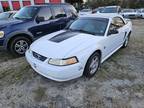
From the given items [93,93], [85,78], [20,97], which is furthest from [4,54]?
[93,93]

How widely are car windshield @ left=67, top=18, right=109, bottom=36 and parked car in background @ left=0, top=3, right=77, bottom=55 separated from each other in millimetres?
1534

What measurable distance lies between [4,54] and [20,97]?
2.95m

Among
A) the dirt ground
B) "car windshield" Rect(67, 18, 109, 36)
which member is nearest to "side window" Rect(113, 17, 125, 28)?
"car windshield" Rect(67, 18, 109, 36)

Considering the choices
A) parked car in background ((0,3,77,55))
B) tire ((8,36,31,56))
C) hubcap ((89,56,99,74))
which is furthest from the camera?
tire ((8,36,31,56))

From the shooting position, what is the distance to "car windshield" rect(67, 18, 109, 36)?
13.7 feet

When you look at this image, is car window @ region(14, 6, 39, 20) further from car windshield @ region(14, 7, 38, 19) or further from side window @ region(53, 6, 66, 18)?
side window @ region(53, 6, 66, 18)

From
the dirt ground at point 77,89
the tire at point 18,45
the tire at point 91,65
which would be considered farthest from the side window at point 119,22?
the tire at point 18,45

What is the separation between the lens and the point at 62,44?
355 cm

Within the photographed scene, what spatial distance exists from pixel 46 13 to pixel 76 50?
333 centimetres

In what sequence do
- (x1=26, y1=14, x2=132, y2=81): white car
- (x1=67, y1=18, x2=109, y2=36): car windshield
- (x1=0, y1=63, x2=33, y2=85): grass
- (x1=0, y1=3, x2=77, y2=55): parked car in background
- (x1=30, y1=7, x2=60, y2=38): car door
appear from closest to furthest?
(x1=26, y1=14, x2=132, y2=81): white car → (x1=0, y1=63, x2=33, y2=85): grass → (x1=67, y1=18, x2=109, y2=36): car windshield → (x1=0, y1=3, x2=77, y2=55): parked car in background → (x1=30, y1=7, x2=60, y2=38): car door

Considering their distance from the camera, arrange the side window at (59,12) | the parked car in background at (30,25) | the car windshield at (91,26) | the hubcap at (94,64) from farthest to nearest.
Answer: the side window at (59,12)
the parked car in background at (30,25)
the car windshield at (91,26)
the hubcap at (94,64)

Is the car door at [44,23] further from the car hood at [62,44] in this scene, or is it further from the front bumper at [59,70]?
the front bumper at [59,70]

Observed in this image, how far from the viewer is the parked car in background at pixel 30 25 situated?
5.01 metres

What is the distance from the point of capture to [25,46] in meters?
5.44
